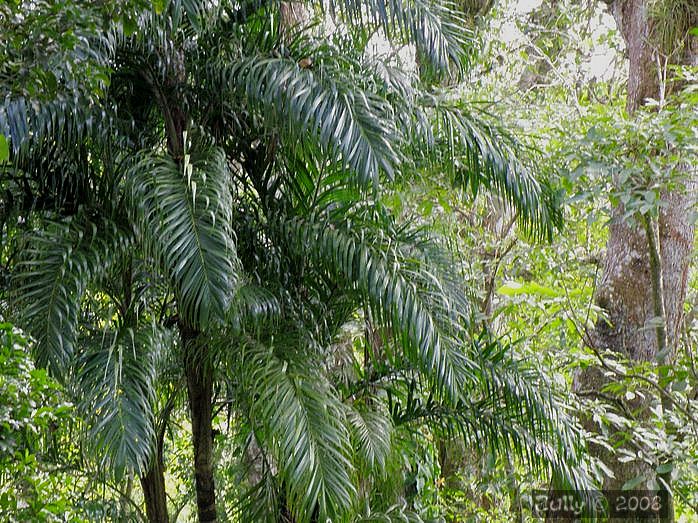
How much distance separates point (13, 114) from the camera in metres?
3.64

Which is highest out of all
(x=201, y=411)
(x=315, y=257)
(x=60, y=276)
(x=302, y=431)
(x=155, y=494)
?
(x=315, y=257)

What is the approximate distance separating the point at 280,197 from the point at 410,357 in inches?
49.0

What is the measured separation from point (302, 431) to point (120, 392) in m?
0.90

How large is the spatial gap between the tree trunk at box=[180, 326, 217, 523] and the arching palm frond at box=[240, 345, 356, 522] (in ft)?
1.53

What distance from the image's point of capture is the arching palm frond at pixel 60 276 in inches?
150

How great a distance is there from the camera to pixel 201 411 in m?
4.82

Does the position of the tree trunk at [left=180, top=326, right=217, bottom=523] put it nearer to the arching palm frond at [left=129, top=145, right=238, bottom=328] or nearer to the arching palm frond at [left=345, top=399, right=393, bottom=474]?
the arching palm frond at [left=129, top=145, right=238, bottom=328]

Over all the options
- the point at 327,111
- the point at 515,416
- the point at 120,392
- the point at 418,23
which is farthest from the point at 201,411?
the point at 418,23

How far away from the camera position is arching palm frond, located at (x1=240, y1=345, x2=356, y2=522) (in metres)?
3.71

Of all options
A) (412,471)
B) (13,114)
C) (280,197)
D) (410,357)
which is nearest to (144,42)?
(13,114)

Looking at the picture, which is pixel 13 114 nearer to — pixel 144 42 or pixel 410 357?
pixel 144 42

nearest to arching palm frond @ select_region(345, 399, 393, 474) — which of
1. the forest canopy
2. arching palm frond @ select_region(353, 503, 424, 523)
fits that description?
the forest canopy

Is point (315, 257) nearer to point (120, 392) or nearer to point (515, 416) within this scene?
point (120, 392)

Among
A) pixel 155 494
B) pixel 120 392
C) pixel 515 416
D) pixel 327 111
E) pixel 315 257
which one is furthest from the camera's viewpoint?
pixel 155 494
